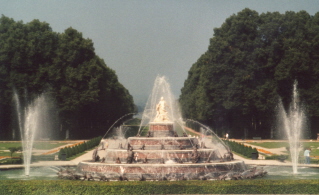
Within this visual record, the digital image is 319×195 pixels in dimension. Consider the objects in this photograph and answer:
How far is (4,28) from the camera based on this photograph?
7294 cm

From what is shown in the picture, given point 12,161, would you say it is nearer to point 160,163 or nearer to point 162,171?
point 160,163

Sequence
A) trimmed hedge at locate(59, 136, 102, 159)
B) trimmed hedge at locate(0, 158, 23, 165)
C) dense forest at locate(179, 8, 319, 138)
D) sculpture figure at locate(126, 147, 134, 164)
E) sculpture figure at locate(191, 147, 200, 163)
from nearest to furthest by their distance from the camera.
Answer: sculpture figure at locate(191, 147, 200, 163) → sculpture figure at locate(126, 147, 134, 164) → trimmed hedge at locate(0, 158, 23, 165) → trimmed hedge at locate(59, 136, 102, 159) → dense forest at locate(179, 8, 319, 138)

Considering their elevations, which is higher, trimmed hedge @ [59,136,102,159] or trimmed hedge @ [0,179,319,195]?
trimmed hedge @ [59,136,102,159]

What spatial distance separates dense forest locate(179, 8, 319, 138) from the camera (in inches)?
2793

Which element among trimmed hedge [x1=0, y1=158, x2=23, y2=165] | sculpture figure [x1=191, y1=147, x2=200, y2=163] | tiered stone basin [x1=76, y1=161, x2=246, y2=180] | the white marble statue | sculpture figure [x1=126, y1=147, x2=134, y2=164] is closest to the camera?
tiered stone basin [x1=76, y1=161, x2=246, y2=180]

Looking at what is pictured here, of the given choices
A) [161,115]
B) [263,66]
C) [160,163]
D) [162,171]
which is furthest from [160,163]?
[263,66]

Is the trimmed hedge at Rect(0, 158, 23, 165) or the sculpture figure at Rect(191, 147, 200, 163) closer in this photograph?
the sculpture figure at Rect(191, 147, 200, 163)

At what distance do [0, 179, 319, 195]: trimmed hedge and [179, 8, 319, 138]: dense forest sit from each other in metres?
48.0

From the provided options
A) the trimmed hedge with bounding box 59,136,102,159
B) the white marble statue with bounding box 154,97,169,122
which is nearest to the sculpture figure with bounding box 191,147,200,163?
the white marble statue with bounding box 154,97,169,122

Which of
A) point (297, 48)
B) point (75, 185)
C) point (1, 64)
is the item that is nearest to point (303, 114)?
point (297, 48)

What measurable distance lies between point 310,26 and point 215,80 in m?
15.8

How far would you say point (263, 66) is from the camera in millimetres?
72750

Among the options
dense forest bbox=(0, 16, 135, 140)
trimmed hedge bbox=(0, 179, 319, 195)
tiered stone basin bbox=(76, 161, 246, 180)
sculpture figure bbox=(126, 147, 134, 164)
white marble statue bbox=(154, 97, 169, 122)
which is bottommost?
trimmed hedge bbox=(0, 179, 319, 195)

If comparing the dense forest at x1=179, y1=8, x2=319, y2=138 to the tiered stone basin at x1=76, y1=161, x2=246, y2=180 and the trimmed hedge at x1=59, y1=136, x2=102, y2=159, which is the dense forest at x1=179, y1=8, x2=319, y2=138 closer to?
the trimmed hedge at x1=59, y1=136, x2=102, y2=159
